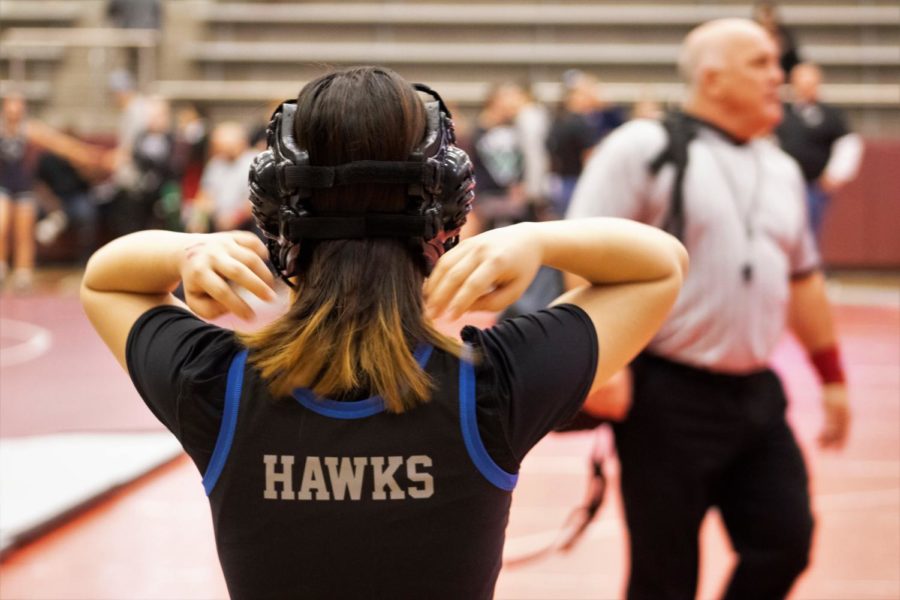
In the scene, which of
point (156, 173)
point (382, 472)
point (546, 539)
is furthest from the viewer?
point (156, 173)

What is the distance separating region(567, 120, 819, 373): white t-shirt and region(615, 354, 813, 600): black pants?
3.4 inches

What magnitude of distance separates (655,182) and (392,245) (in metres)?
1.71

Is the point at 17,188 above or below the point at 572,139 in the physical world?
below

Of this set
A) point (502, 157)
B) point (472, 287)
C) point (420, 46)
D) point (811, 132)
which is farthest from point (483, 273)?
point (420, 46)

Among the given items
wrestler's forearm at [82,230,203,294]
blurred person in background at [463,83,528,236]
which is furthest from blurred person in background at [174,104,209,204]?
wrestler's forearm at [82,230,203,294]

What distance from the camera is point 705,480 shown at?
9.74 feet

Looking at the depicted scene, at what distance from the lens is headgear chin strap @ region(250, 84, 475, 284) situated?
1456 millimetres

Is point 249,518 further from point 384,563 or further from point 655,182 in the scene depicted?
point 655,182

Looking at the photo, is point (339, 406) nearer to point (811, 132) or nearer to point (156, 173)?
point (811, 132)

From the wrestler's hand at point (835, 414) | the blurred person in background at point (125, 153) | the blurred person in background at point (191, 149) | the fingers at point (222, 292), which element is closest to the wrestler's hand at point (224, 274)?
the fingers at point (222, 292)

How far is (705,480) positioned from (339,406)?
1758 mm

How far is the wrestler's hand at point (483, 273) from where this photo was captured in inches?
56.4

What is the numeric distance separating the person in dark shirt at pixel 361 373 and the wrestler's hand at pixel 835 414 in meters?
2.06

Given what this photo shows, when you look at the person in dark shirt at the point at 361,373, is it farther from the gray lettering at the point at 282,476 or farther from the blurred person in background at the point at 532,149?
the blurred person in background at the point at 532,149
